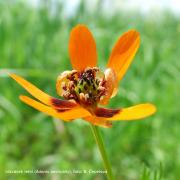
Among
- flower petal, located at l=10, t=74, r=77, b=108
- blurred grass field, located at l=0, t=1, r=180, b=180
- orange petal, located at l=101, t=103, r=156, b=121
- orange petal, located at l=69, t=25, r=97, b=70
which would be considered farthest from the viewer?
blurred grass field, located at l=0, t=1, r=180, b=180

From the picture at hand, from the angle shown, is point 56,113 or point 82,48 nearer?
point 56,113

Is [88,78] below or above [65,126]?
above

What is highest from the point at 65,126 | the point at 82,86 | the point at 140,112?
the point at 140,112

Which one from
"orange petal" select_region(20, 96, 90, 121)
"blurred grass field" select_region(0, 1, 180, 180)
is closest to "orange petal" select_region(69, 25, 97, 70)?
"orange petal" select_region(20, 96, 90, 121)

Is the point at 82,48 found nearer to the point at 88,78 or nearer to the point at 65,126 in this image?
the point at 88,78

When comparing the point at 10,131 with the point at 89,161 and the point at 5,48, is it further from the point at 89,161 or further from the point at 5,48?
the point at 5,48

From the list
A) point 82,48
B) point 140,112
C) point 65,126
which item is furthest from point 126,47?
point 65,126

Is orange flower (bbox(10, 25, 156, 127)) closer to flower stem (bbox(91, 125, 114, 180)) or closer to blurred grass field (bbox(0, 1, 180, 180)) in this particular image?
flower stem (bbox(91, 125, 114, 180))

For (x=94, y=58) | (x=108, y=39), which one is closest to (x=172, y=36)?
(x=108, y=39)

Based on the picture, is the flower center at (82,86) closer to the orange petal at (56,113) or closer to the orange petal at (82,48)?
the orange petal at (82,48)
